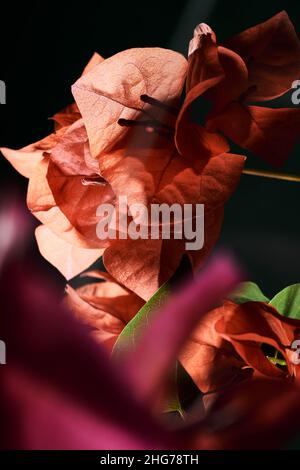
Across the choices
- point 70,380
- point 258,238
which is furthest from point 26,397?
point 258,238

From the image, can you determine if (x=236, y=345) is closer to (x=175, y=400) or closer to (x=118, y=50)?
(x=175, y=400)

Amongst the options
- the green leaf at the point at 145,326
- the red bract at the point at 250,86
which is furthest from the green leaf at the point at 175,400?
the red bract at the point at 250,86

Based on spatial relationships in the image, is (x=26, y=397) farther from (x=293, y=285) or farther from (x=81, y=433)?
(x=293, y=285)

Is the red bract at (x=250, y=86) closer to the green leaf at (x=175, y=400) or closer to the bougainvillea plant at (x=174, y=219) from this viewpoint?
the bougainvillea plant at (x=174, y=219)

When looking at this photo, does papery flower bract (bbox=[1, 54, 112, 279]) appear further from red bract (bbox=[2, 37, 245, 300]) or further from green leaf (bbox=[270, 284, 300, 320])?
green leaf (bbox=[270, 284, 300, 320])

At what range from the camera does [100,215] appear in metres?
0.33

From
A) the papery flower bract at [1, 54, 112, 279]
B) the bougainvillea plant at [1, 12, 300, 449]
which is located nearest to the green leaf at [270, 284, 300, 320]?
the bougainvillea plant at [1, 12, 300, 449]

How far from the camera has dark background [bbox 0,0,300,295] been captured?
13.9 inches

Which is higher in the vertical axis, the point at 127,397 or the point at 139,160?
the point at 139,160

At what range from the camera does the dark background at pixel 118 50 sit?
0.35 metres

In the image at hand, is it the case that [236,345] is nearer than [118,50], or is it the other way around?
[236,345]

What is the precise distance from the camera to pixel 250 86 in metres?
0.31

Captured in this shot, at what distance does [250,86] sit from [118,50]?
0.41 ft

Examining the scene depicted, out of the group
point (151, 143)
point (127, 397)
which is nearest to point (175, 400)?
point (127, 397)
